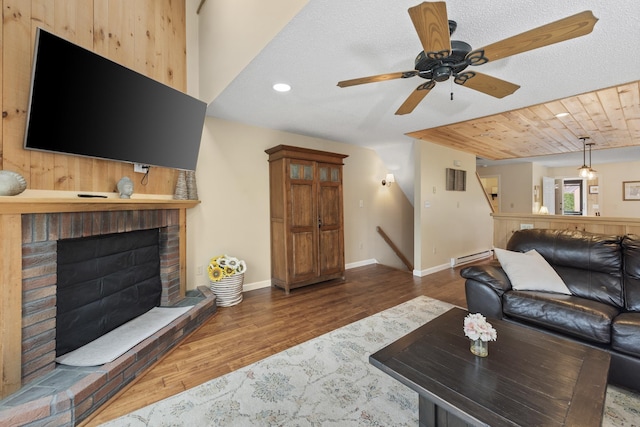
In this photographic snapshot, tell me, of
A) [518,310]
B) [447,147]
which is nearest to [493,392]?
[518,310]

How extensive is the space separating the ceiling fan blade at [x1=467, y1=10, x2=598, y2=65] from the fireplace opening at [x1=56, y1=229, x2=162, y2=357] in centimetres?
291

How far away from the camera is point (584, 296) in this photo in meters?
2.27

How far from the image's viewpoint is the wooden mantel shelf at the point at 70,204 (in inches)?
57.9

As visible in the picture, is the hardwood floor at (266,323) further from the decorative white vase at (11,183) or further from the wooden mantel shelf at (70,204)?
the decorative white vase at (11,183)

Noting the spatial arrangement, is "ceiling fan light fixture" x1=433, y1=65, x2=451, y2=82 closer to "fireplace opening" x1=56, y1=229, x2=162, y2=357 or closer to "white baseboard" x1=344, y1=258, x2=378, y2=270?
"fireplace opening" x1=56, y1=229, x2=162, y2=357

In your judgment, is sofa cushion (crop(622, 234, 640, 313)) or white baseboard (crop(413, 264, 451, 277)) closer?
sofa cushion (crop(622, 234, 640, 313))

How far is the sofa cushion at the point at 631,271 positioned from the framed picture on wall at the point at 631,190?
7.06 metres

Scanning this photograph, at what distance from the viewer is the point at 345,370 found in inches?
78.2

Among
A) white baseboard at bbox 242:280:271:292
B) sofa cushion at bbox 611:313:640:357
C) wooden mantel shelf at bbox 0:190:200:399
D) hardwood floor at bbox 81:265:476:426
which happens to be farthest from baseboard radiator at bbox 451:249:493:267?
wooden mantel shelf at bbox 0:190:200:399

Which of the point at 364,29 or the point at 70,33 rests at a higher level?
the point at 70,33

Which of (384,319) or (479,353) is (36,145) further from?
(384,319)

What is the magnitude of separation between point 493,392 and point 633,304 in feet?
6.27

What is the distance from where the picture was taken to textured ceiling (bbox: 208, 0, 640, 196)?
5.04 feet

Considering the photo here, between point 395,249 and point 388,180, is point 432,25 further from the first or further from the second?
point 395,249
